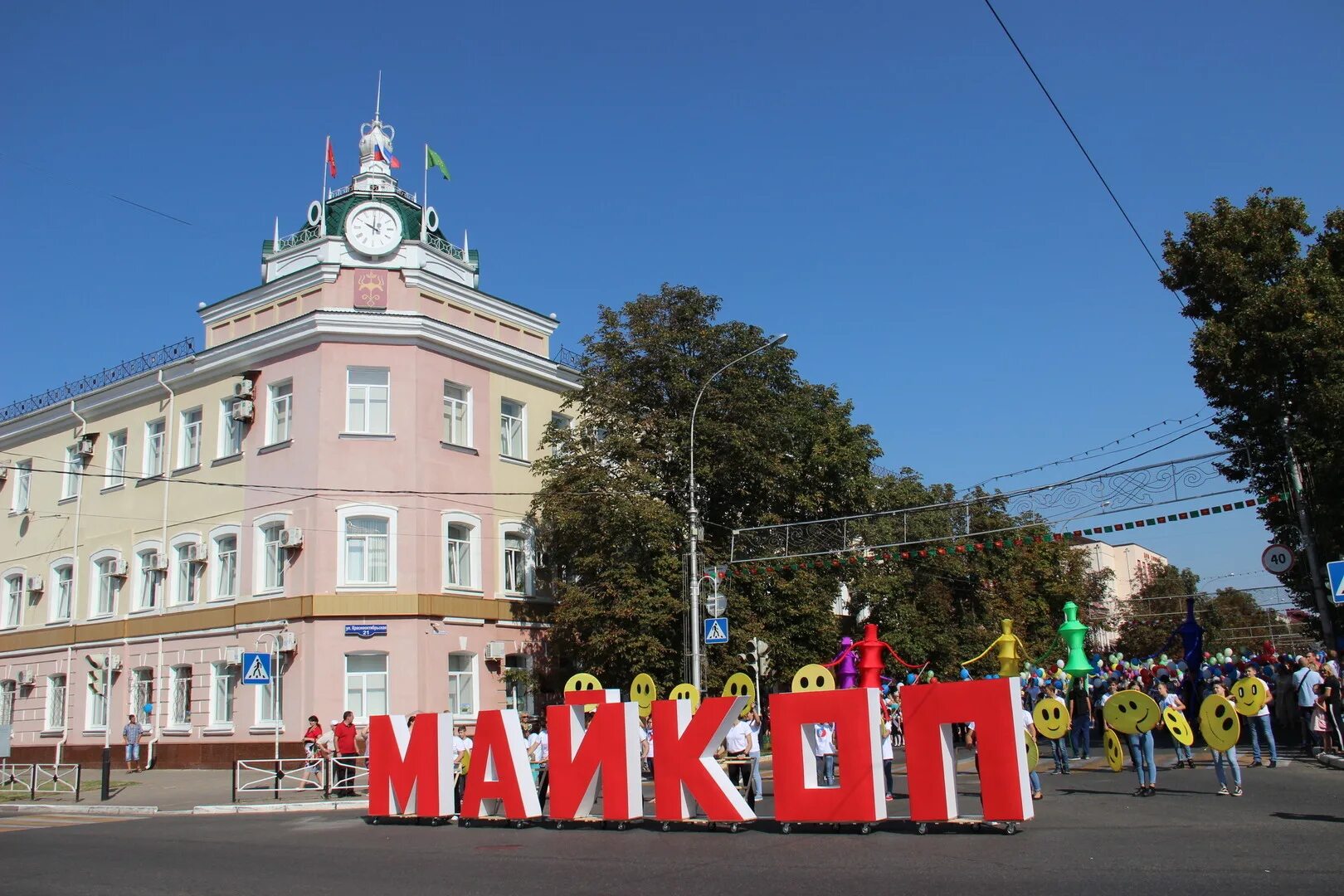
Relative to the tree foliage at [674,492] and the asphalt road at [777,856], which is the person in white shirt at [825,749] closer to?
the asphalt road at [777,856]

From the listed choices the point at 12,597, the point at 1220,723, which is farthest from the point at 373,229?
the point at 1220,723

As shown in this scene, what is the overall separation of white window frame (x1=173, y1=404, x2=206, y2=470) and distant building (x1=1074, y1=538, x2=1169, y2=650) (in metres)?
54.7

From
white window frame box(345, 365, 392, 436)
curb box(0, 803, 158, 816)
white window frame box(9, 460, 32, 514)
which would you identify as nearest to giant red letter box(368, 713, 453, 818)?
curb box(0, 803, 158, 816)

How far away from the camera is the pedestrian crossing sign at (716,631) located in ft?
80.5

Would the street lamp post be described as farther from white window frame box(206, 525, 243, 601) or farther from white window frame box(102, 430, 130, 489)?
white window frame box(102, 430, 130, 489)

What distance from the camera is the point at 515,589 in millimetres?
30922

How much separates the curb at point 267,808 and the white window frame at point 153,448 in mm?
14644

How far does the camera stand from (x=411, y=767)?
1634 centimetres

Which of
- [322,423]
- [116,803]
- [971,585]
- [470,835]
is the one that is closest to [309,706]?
[116,803]

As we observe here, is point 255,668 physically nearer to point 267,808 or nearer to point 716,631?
point 267,808

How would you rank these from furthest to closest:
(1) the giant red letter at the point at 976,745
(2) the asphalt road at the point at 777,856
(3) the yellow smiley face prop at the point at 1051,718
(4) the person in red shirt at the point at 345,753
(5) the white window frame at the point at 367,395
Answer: (5) the white window frame at the point at 367,395
(4) the person in red shirt at the point at 345,753
(3) the yellow smiley face prop at the point at 1051,718
(1) the giant red letter at the point at 976,745
(2) the asphalt road at the point at 777,856

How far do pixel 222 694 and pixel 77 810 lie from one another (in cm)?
720

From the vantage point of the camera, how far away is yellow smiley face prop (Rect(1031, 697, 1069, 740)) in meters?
15.5

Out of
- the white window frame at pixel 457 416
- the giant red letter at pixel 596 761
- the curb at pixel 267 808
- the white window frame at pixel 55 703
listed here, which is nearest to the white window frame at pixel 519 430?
the white window frame at pixel 457 416
